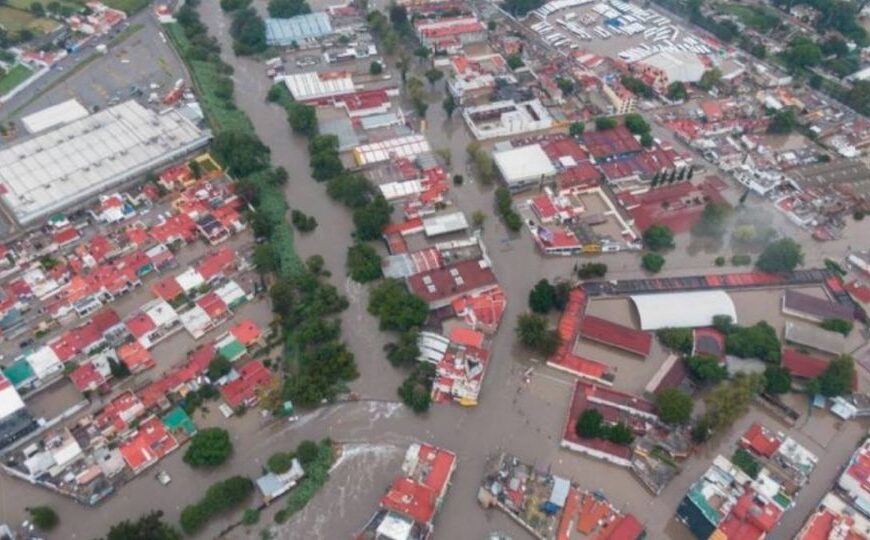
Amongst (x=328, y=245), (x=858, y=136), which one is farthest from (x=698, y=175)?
(x=328, y=245)

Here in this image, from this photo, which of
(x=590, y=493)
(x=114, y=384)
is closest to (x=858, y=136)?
(x=590, y=493)

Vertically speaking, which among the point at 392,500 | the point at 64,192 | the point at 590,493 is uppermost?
the point at 64,192

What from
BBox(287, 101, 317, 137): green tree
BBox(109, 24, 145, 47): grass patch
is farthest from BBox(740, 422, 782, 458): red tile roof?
BBox(109, 24, 145, 47): grass patch

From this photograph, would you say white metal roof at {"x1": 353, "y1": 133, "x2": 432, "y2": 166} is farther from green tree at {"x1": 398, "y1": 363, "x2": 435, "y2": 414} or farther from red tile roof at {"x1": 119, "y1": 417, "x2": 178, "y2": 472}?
red tile roof at {"x1": 119, "y1": 417, "x2": 178, "y2": 472}

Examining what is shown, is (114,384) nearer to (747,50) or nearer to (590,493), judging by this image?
(590,493)

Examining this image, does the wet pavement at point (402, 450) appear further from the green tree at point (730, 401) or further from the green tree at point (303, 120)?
the green tree at point (303, 120)

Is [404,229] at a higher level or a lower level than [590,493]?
higher

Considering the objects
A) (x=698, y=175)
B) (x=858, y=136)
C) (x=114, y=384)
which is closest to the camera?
(x=114, y=384)

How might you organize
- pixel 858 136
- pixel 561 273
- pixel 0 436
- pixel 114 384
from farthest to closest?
pixel 858 136
pixel 561 273
pixel 114 384
pixel 0 436

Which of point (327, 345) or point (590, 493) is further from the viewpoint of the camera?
point (327, 345)
